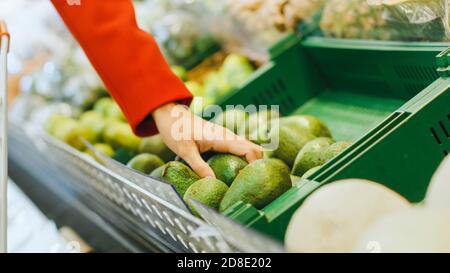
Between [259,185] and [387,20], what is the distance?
844 millimetres

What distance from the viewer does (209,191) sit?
1510 millimetres

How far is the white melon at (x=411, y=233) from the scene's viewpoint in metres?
0.87

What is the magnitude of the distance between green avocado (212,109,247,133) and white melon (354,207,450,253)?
4.15 feet

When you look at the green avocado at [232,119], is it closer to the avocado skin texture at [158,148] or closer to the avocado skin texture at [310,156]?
the avocado skin texture at [158,148]

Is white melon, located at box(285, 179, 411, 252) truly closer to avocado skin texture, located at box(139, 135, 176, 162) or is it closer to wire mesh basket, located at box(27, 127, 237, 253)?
wire mesh basket, located at box(27, 127, 237, 253)

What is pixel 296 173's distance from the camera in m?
1.63

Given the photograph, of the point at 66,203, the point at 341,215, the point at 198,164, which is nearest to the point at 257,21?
the point at 66,203

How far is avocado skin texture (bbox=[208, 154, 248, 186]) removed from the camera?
160 centimetres

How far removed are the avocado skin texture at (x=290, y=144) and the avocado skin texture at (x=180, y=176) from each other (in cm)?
28

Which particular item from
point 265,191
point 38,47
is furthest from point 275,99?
point 38,47
